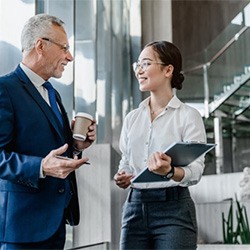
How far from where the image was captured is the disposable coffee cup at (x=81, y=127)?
1.65 m

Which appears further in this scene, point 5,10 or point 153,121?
point 5,10

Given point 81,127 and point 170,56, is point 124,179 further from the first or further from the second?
point 170,56

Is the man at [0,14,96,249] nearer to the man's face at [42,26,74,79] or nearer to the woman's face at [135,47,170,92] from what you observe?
the man's face at [42,26,74,79]

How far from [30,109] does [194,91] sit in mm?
6781

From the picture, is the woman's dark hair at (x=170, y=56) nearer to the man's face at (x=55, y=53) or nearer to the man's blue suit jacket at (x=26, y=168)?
the man's face at (x=55, y=53)

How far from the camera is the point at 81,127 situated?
1.65 meters

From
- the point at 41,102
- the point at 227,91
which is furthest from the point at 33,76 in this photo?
the point at 227,91

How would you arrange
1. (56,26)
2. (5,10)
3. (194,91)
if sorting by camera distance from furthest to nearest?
1. (194,91)
2. (5,10)
3. (56,26)

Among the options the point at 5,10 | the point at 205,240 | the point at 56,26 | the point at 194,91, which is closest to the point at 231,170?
the point at 194,91

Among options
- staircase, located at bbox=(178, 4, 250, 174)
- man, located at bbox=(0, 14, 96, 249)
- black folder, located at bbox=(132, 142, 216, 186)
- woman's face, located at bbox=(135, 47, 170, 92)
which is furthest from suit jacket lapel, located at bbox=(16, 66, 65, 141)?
staircase, located at bbox=(178, 4, 250, 174)

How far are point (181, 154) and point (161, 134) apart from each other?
205mm

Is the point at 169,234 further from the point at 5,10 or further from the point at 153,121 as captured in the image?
the point at 5,10

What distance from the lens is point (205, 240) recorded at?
15.2 feet

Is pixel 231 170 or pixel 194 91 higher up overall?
pixel 194 91
